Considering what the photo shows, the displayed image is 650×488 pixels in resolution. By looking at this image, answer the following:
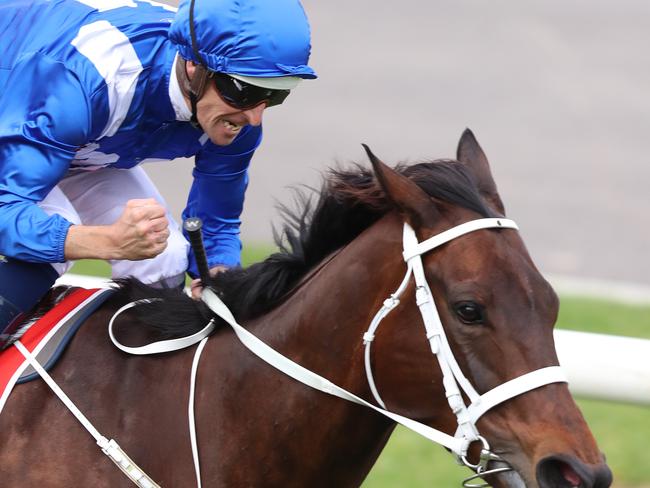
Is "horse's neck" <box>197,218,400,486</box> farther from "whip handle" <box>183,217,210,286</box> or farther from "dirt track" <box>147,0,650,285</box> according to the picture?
"dirt track" <box>147,0,650,285</box>

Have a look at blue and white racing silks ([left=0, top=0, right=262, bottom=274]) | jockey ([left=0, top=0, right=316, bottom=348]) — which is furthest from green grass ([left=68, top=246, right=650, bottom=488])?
jockey ([left=0, top=0, right=316, bottom=348])

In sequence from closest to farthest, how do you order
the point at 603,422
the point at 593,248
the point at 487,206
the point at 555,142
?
the point at 487,206 < the point at 603,422 < the point at 593,248 < the point at 555,142

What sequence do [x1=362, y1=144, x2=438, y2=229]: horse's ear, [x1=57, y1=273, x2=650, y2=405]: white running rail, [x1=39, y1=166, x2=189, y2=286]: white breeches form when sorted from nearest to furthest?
[x1=362, y1=144, x2=438, y2=229]: horse's ear, [x1=39, y1=166, x2=189, y2=286]: white breeches, [x1=57, y1=273, x2=650, y2=405]: white running rail

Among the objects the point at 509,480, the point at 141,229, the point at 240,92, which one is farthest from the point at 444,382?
the point at 240,92

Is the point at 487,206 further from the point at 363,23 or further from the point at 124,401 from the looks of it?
the point at 363,23

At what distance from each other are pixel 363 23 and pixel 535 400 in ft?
37.1

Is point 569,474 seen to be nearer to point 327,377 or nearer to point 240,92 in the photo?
point 327,377

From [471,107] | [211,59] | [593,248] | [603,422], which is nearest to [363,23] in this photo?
[471,107]

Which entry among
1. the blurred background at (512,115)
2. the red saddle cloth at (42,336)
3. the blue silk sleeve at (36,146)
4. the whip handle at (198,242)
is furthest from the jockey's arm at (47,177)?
the blurred background at (512,115)

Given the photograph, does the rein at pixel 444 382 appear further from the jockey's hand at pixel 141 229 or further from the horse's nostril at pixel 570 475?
the jockey's hand at pixel 141 229

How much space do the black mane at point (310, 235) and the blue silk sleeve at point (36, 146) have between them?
0.42 metres

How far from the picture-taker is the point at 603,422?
20.7ft

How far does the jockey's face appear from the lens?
3.52 meters

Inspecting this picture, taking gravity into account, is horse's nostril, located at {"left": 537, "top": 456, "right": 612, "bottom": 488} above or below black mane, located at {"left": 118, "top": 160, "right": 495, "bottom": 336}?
below
